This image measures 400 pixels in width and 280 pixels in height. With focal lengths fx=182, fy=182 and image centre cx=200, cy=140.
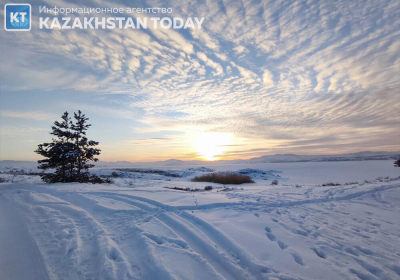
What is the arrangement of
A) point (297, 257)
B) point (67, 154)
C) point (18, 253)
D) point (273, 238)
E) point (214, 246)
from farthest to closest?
1. point (67, 154)
2. point (273, 238)
3. point (214, 246)
4. point (297, 257)
5. point (18, 253)

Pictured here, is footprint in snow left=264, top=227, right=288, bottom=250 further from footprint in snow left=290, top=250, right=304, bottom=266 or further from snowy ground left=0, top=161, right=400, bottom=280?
footprint in snow left=290, top=250, right=304, bottom=266

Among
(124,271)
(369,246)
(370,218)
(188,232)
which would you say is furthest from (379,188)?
(124,271)

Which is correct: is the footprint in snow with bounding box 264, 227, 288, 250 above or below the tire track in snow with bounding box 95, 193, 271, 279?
below

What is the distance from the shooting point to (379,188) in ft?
32.8

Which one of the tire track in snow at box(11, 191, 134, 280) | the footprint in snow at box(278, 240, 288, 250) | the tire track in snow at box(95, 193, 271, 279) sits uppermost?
the tire track in snow at box(11, 191, 134, 280)

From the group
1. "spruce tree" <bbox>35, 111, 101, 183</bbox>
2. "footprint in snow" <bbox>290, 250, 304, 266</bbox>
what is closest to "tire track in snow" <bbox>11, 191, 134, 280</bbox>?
"footprint in snow" <bbox>290, 250, 304, 266</bbox>

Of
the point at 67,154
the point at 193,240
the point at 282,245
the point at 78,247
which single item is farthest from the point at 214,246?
the point at 67,154

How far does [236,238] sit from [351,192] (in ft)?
28.5

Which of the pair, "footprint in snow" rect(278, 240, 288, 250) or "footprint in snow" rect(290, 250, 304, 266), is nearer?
"footprint in snow" rect(290, 250, 304, 266)

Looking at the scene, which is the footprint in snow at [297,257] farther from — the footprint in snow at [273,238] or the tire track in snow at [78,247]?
the tire track in snow at [78,247]

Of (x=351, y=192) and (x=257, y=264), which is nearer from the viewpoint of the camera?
(x=257, y=264)

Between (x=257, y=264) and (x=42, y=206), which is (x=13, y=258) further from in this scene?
(x=257, y=264)

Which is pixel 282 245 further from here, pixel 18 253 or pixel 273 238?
pixel 18 253

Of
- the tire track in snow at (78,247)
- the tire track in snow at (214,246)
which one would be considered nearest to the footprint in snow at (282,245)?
the tire track in snow at (214,246)
